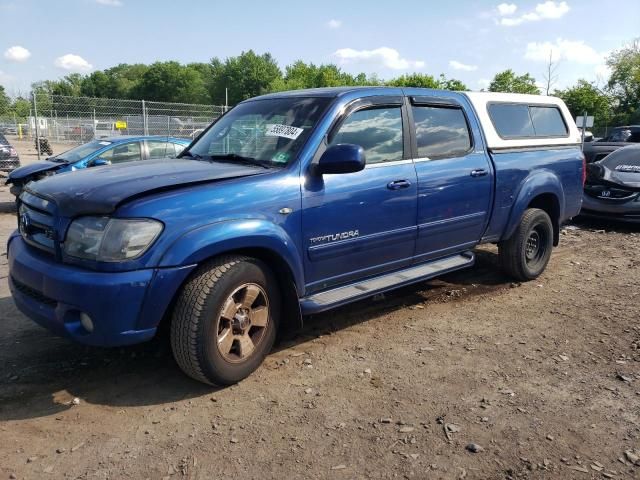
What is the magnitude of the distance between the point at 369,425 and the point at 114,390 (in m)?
1.65

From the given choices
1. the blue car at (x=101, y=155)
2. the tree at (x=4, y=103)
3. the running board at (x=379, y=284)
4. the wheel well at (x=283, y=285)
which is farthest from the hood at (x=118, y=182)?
the tree at (x=4, y=103)

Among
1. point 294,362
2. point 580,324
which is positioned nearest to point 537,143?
point 580,324

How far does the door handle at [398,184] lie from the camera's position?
165 inches

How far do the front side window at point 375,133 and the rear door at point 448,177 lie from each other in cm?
19

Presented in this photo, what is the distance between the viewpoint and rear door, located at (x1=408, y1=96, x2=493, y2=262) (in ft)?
14.9

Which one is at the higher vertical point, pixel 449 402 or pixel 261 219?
pixel 261 219

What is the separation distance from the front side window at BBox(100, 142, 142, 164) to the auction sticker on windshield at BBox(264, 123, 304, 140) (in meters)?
6.46

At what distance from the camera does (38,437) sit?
9.79 ft

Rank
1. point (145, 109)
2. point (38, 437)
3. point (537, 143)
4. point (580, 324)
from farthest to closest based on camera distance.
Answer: point (145, 109)
point (537, 143)
point (580, 324)
point (38, 437)

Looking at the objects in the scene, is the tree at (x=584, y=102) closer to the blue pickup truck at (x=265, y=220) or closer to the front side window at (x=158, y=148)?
the front side window at (x=158, y=148)

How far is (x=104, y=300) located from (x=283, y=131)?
179 centimetres

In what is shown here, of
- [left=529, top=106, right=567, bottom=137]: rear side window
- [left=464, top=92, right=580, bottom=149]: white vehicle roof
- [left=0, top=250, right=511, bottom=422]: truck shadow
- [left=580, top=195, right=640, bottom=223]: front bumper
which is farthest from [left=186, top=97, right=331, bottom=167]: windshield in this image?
[left=580, top=195, right=640, bottom=223]: front bumper

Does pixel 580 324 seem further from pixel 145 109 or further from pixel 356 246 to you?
pixel 145 109

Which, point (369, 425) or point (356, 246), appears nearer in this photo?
point (369, 425)
